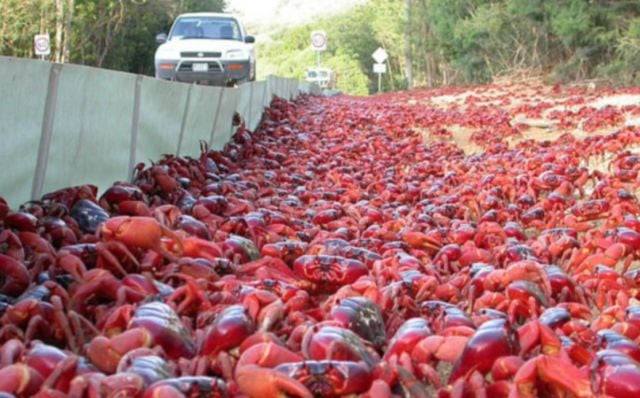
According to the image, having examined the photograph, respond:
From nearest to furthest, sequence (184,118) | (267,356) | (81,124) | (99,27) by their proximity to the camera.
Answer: (267,356)
(81,124)
(184,118)
(99,27)

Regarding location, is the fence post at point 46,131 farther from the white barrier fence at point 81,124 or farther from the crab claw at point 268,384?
the crab claw at point 268,384

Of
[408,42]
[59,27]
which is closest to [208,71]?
[59,27]

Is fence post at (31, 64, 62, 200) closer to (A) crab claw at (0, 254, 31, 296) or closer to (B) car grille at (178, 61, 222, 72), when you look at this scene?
(A) crab claw at (0, 254, 31, 296)

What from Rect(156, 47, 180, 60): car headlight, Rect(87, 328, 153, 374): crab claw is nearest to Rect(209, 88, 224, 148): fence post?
Rect(87, 328, 153, 374): crab claw

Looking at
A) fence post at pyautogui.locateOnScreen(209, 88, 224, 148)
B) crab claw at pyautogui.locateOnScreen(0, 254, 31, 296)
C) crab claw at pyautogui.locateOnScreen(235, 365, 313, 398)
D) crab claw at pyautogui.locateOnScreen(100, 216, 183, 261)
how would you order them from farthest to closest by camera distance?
fence post at pyautogui.locateOnScreen(209, 88, 224, 148) → crab claw at pyautogui.locateOnScreen(100, 216, 183, 261) → crab claw at pyautogui.locateOnScreen(0, 254, 31, 296) → crab claw at pyautogui.locateOnScreen(235, 365, 313, 398)

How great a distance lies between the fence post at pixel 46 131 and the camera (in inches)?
217

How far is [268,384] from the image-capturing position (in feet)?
7.22

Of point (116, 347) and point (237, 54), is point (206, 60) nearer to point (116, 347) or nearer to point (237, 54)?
point (237, 54)

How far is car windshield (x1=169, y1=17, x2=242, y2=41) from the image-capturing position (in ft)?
64.1

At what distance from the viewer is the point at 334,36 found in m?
94.1

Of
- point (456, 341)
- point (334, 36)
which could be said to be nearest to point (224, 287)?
point (456, 341)

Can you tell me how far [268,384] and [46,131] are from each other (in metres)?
3.90

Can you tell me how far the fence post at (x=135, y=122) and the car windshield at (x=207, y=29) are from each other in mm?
12321

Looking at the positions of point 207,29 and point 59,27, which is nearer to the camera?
point 207,29
